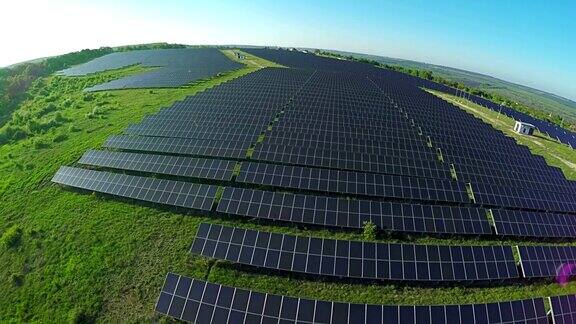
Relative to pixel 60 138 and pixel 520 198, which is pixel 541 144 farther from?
pixel 60 138

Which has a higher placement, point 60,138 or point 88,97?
point 88,97

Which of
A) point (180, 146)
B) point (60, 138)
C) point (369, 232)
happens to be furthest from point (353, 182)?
point (60, 138)

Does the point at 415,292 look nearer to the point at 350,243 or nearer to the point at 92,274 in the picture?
the point at 350,243

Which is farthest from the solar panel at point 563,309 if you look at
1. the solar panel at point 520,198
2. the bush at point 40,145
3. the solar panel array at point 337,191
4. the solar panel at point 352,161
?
the bush at point 40,145

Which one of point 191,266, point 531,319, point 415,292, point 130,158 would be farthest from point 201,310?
point 130,158

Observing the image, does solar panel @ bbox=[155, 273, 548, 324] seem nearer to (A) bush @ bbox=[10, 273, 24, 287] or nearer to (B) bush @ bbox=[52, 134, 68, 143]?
(A) bush @ bbox=[10, 273, 24, 287]
